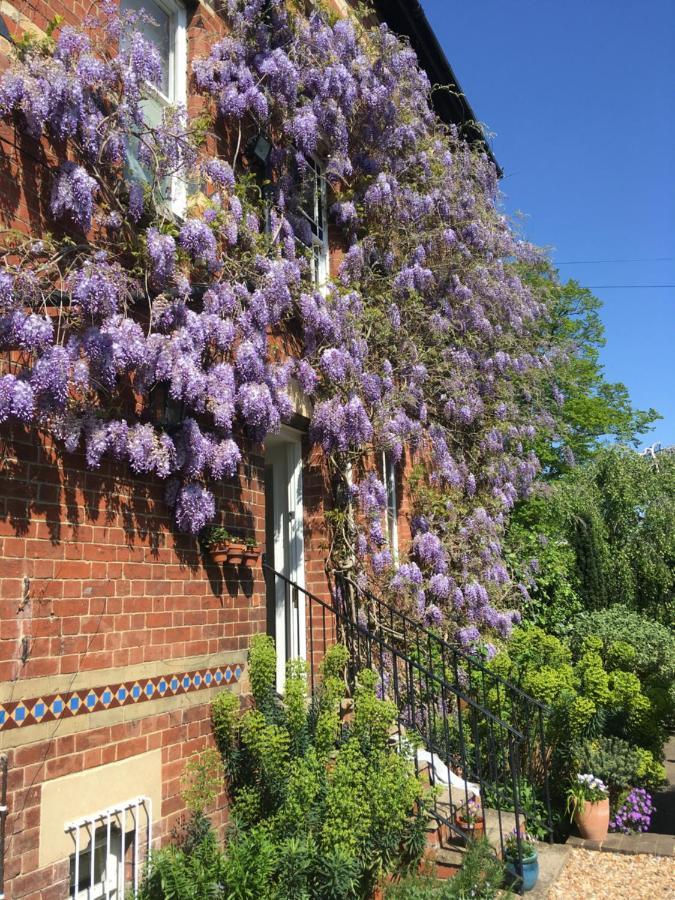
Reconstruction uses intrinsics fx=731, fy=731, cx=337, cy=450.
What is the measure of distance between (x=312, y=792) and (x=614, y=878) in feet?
8.92

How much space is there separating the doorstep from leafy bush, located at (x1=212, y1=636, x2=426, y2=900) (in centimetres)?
190

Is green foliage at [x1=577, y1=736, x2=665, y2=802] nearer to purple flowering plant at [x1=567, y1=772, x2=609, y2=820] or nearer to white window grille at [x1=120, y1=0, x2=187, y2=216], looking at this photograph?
purple flowering plant at [x1=567, y1=772, x2=609, y2=820]

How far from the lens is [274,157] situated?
6641 millimetres

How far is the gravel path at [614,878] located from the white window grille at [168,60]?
5.51 m

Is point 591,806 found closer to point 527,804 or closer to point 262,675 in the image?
point 527,804

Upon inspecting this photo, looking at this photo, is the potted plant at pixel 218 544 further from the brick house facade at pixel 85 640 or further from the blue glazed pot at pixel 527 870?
the blue glazed pot at pixel 527 870

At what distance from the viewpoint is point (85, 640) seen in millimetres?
3916

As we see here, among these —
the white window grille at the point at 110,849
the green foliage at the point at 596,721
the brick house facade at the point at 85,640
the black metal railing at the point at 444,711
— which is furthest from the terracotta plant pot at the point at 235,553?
the green foliage at the point at 596,721

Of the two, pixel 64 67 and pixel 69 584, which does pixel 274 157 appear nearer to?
pixel 64 67

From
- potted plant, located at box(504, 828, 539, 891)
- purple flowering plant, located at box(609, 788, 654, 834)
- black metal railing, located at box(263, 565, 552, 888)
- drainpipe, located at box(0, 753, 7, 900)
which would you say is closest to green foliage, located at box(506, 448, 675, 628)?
black metal railing, located at box(263, 565, 552, 888)

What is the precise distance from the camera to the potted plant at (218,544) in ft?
16.4

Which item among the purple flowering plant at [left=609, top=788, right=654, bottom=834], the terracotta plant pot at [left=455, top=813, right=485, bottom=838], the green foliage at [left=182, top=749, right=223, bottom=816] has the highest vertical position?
the green foliage at [left=182, top=749, right=223, bottom=816]

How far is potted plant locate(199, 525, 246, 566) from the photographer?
16.4 feet

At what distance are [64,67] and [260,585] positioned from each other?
3.68m
